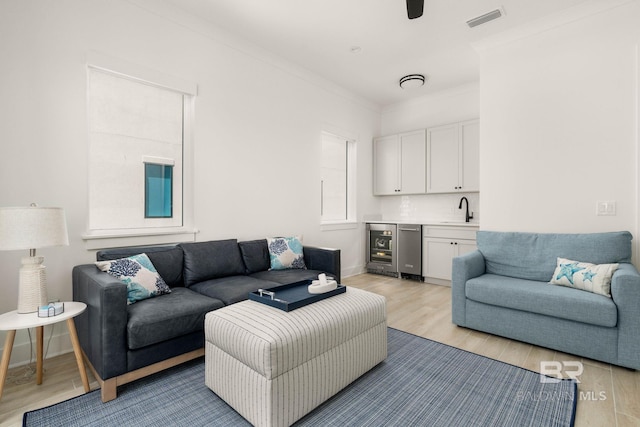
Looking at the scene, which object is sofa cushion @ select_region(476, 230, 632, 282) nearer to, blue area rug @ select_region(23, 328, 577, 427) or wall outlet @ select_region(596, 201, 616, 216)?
wall outlet @ select_region(596, 201, 616, 216)

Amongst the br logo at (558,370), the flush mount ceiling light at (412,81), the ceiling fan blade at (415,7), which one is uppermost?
the flush mount ceiling light at (412,81)

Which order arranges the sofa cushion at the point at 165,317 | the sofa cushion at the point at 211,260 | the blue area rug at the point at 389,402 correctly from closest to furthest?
1. the blue area rug at the point at 389,402
2. the sofa cushion at the point at 165,317
3. the sofa cushion at the point at 211,260

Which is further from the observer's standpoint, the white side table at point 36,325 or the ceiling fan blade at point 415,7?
the ceiling fan blade at point 415,7

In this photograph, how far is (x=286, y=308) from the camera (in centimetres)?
179

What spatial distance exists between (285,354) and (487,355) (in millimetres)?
1746

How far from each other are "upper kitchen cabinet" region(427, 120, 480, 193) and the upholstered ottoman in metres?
3.28

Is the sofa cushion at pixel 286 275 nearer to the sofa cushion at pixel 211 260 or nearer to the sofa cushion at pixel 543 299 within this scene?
the sofa cushion at pixel 211 260

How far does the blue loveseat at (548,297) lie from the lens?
217cm

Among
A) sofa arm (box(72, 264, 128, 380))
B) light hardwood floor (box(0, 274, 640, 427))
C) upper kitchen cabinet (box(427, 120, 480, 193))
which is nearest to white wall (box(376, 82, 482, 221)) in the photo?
upper kitchen cabinet (box(427, 120, 480, 193))

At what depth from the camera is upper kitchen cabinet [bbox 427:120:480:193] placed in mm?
4488

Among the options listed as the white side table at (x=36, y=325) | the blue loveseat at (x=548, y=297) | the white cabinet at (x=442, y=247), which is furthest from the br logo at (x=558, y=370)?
the white side table at (x=36, y=325)

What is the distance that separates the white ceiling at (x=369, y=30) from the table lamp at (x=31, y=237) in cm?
226

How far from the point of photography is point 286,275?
10.2 ft

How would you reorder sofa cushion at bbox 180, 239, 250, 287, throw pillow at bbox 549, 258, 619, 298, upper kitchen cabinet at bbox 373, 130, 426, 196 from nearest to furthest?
throw pillow at bbox 549, 258, 619, 298 < sofa cushion at bbox 180, 239, 250, 287 < upper kitchen cabinet at bbox 373, 130, 426, 196
